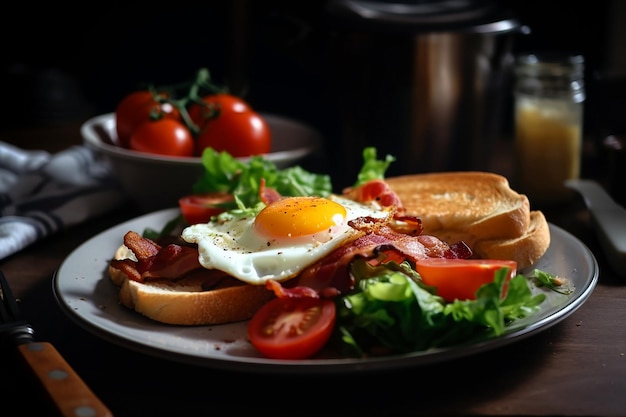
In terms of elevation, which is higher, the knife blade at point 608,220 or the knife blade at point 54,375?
the knife blade at point 54,375

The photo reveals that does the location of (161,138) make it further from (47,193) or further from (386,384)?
(386,384)

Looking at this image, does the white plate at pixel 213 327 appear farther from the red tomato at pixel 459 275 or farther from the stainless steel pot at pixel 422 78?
the stainless steel pot at pixel 422 78

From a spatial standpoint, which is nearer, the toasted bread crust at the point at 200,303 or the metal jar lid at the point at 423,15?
the toasted bread crust at the point at 200,303

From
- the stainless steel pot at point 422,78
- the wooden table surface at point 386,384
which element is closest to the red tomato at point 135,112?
the stainless steel pot at point 422,78

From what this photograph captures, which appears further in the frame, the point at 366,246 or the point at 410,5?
the point at 410,5

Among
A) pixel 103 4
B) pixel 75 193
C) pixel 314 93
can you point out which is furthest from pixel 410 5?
pixel 103 4

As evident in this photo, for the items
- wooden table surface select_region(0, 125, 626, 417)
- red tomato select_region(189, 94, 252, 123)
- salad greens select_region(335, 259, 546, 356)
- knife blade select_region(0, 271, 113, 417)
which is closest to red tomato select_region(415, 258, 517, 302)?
salad greens select_region(335, 259, 546, 356)

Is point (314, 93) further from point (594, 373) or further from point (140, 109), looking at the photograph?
point (594, 373)

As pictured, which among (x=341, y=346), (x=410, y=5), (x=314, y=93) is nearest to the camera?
(x=341, y=346)
